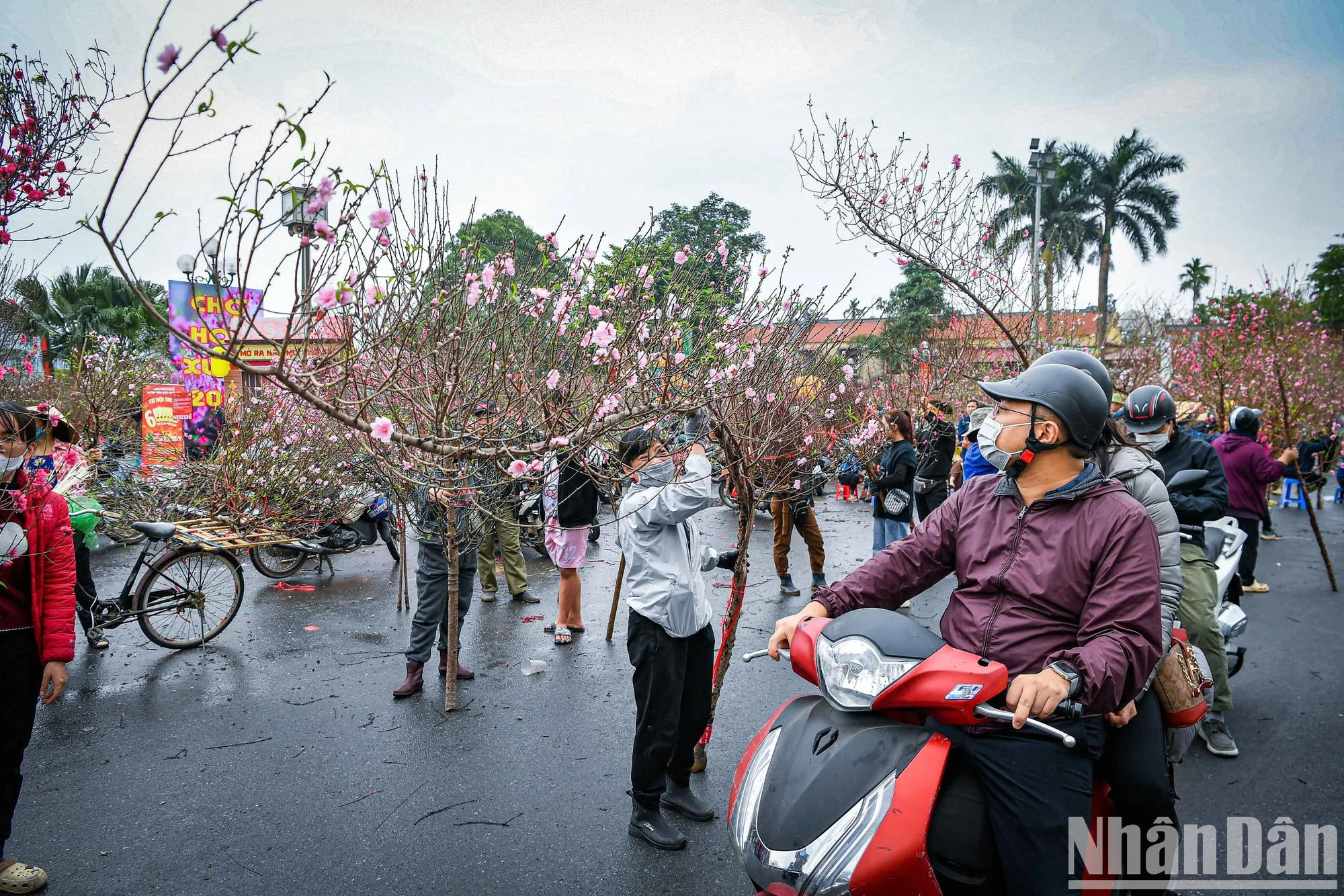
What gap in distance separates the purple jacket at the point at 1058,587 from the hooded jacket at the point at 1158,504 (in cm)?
60

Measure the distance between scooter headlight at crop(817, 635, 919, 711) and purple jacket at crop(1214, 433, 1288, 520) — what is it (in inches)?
270

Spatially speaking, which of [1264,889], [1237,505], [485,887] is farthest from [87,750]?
[1237,505]

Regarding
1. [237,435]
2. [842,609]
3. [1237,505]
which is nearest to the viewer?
[842,609]

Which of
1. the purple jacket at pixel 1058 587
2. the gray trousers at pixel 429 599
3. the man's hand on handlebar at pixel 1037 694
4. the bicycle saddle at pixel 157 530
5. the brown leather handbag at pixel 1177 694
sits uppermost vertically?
the purple jacket at pixel 1058 587

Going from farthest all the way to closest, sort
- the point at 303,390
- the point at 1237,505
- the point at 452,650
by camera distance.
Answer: the point at 1237,505
the point at 452,650
the point at 303,390

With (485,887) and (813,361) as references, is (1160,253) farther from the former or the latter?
(485,887)

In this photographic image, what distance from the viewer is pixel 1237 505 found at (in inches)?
277

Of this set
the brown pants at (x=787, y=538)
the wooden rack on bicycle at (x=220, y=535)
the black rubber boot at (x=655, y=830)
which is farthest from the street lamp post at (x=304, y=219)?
the brown pants at (x=787, y=538)

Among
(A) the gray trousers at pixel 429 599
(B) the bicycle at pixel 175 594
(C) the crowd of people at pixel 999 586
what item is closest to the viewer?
(C) the crowd of people at pixel 999 586

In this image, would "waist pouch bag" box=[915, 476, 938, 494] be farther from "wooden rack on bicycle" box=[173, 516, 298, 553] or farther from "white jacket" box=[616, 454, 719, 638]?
"wooden rack on bicycle" box=[173, 516, 298, 553]

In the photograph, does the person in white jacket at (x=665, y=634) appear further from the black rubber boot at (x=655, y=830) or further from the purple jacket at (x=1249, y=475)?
the purple jacket at (x=1249, y=475)

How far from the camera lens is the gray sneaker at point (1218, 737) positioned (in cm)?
423

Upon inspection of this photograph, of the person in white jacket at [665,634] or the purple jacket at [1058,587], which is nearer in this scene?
the purple jacket at [1058,587]

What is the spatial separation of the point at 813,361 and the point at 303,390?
3.68m
